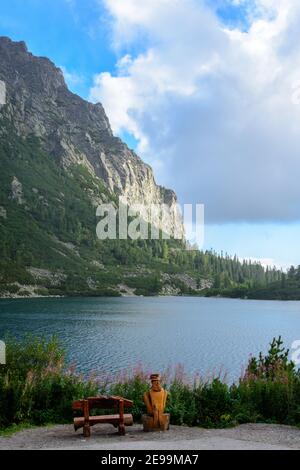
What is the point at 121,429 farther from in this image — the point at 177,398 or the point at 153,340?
→ the point at 153,340

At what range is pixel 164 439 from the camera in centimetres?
1434

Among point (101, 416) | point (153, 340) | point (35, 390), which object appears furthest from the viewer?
point (153, 340)

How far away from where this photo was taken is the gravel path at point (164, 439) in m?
12.9

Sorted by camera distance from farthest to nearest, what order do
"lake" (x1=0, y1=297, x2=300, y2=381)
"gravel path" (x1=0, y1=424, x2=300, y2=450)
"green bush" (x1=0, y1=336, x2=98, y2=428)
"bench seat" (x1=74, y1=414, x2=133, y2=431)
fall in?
"lake" (x1=0, y1=297, x2=300, y2=381) → "green bush" (x1=0, y1=336, x2=98, y2=428) → "bench seat" (x1=74, y1=414, x2=133, y2=431) → "gravel path" (x1=0, y1=424, x2=300, y2=450)

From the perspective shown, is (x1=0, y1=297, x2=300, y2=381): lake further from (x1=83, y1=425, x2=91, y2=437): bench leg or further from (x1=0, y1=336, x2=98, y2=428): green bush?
(x1=83, y1=425, x2=91, y2=437): bench leg

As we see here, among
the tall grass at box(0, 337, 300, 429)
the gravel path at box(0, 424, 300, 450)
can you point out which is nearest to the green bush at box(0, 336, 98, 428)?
the tall grass at box(0, 337, 300, 429)

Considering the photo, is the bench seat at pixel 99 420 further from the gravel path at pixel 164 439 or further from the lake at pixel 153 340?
the lake at pixel 153 340

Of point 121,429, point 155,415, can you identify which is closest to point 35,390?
point 121,429

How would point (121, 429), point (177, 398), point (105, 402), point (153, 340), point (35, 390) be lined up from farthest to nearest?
point (153, 340) → point (177, 398) → point (35, 390) → point (105, 402) → point (121, 429)

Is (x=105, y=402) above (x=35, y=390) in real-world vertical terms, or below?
above

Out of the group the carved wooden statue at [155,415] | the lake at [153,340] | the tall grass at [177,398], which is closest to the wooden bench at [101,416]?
the carved wooden statue at [155,415]

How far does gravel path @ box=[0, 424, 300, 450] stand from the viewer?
42.2ft
